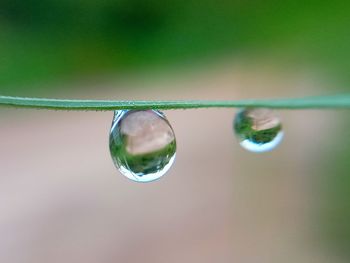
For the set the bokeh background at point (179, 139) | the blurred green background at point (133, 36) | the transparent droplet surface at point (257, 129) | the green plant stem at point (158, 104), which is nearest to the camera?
the green plant stem at point (158, 104)

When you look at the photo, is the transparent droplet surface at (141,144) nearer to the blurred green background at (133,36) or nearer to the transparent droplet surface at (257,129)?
the transparent droplet surface at (257,129)

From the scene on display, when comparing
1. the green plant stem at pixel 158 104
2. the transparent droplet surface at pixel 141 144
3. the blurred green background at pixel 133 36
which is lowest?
the transparent droplet surface at pixel 141 144

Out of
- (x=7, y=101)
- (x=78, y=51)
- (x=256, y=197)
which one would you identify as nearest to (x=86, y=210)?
(x=256, y=197)

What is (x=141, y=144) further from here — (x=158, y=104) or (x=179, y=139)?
(x=179, y=139)

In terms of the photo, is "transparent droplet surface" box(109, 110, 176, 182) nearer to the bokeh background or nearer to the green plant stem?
the green plant stem

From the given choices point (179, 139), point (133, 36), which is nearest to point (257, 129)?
point (179, 139)

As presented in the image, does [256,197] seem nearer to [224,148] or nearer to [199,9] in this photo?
[224,148]

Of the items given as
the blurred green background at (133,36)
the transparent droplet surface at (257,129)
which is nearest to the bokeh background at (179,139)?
the blurred green background at (133,36)
